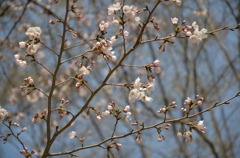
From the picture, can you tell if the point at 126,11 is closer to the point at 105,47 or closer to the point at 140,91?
the point at 105,47

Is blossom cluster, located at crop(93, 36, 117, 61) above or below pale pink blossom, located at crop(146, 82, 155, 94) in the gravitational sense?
above

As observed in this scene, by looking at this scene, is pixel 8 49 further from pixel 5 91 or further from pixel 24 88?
pixel 24 88

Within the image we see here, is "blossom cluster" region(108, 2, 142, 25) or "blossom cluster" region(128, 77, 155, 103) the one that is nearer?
"blossom cluster" region(128, 77, 155, 103)

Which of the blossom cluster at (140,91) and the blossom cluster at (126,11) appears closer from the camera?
the blossom cluster at (140,91)

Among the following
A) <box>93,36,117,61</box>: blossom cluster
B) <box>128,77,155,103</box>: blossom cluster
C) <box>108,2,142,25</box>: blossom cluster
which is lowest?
<box>128,77,155,103</box>: blossom cluster

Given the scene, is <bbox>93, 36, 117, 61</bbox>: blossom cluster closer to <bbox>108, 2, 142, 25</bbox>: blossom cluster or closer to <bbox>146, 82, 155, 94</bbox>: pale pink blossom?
<bbox>108, 2, 142, 25</bbox>: blossom cluster

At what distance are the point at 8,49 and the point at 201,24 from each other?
484cm

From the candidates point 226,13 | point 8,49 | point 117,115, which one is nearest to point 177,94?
point 226,13

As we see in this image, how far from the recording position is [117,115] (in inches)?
84.0

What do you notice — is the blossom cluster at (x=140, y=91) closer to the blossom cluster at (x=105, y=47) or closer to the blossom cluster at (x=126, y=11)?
the blossom cluster at (x=105, y=47)

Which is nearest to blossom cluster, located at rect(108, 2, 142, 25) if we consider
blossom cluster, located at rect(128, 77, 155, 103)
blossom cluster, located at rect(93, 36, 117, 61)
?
blossom cluster, located at rect(93, 36, 117, 61)

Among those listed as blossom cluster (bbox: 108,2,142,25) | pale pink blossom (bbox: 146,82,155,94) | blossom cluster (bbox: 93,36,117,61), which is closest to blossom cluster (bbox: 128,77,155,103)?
pale pink blossom (bbox: 146,82,155,94)

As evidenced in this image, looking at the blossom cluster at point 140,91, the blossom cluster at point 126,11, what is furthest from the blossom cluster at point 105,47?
the blossom cluster at point 140,91

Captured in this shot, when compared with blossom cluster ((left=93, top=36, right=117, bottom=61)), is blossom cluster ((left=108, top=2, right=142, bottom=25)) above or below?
above
